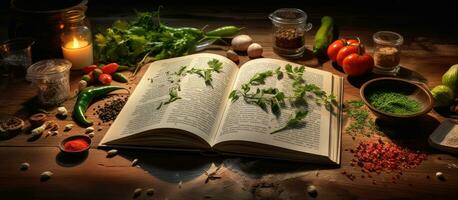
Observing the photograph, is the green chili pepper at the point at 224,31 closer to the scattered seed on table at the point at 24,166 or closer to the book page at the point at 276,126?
the book page at the point at 276,126

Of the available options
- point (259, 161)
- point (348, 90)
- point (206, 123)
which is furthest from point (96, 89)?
point (348, 90)

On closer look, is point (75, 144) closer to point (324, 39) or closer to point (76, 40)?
point (76, 40)

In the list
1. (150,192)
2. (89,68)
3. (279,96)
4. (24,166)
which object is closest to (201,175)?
(150,192)

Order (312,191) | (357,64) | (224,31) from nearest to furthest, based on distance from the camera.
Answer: (312,191), (357,64), (224,31)

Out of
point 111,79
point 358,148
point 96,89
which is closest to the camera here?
point 358,148

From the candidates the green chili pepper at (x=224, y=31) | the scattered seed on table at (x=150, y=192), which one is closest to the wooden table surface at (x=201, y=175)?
the scattered seed on table at (x=150, y=192)

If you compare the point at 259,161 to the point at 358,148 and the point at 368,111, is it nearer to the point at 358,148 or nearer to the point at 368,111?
the point at 358,148

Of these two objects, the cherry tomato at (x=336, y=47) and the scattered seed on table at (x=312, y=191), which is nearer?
the scattered seed on table at (x=312, y=191)
